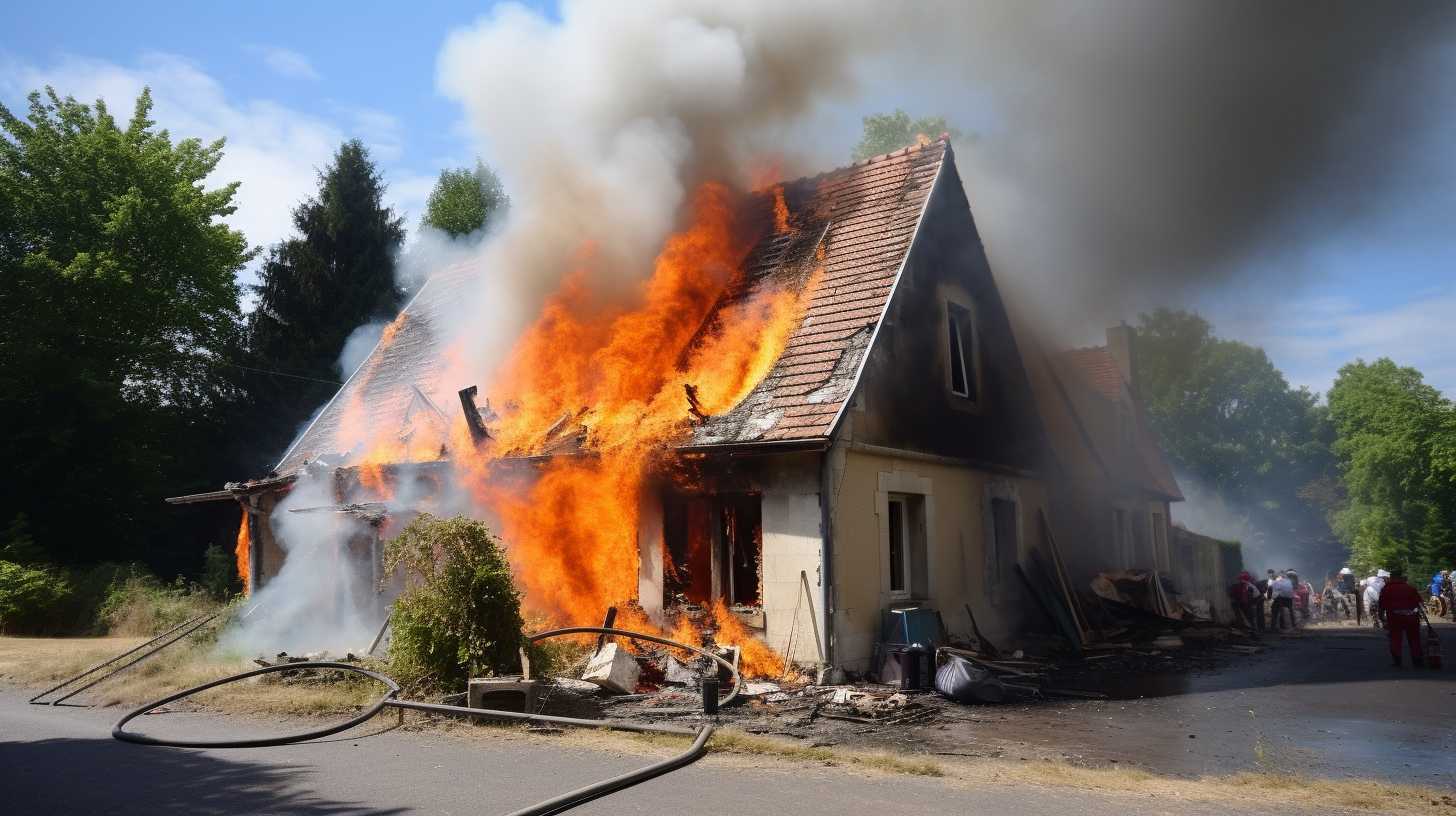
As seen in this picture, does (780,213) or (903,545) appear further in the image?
(780,213)

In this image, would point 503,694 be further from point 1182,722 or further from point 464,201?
point 464,201

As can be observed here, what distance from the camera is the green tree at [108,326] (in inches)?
1086

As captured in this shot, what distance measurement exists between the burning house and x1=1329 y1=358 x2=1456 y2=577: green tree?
39.3 metres

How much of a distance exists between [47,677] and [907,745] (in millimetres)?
12129

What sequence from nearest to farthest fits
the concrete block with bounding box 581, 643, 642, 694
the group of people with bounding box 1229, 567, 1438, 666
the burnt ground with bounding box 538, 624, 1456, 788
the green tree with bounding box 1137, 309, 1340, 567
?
the burnt ground with bounding box 538, 624, 1456, 788 < the concrete block with bounding box 581, 643, 642, 694 < the group of people with bounding box 1229, 567, 1438, 666 < the green tree with bounding box 1137, 309, 1340, 567

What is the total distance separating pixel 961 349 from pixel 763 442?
212 inches

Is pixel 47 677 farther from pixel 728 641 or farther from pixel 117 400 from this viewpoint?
pixel 117 400

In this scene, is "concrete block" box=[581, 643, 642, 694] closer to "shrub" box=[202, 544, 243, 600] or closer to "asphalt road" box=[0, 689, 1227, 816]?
"asphalt road" box=[0, 689, 1227, 816]

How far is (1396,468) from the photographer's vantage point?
50875 millimetres

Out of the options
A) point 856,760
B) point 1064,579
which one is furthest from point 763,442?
point 1064,579

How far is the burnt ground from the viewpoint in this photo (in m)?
7.94

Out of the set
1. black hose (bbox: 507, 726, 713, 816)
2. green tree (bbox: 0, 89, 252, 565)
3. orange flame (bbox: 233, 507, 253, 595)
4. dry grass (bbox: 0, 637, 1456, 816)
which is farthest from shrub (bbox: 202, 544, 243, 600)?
black hose (bbox: 507, 726, 713, 816)

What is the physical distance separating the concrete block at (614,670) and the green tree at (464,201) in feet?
90.3

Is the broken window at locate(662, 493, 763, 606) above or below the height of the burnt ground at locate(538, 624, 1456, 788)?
above
